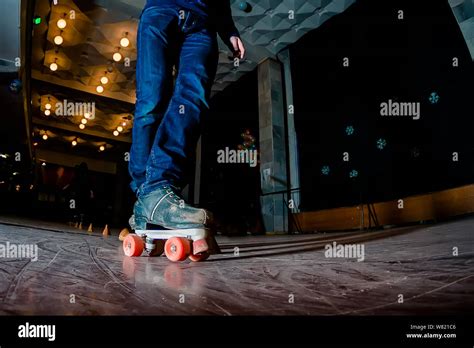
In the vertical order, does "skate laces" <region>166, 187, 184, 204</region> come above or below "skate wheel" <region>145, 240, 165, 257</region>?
above

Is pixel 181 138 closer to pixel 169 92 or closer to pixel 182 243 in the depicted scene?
pixel 169 92

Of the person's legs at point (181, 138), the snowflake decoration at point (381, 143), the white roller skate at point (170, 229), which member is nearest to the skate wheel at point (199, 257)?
the white roller skate at point (170, 229)

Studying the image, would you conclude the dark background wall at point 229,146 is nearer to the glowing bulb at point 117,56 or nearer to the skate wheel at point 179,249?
the glowing bulb at point 117,56

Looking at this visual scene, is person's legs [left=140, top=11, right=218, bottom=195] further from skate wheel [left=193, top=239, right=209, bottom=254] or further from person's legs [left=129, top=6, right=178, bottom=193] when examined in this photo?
skate wheel [left=193, top=239, right=209, bottom=254]

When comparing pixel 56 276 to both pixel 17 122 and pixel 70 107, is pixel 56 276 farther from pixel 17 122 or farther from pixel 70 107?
pixel 70 107

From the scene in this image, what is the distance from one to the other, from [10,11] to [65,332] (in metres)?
5.79

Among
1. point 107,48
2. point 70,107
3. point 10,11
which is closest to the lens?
point 10,11

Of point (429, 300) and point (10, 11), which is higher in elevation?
point (10, 11)

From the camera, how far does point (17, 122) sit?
8.82 meters

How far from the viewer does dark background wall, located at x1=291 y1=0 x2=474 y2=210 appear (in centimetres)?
539

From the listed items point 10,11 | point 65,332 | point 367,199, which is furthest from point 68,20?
point 65,332

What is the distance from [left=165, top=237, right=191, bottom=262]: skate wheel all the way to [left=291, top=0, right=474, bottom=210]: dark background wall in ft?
18.1

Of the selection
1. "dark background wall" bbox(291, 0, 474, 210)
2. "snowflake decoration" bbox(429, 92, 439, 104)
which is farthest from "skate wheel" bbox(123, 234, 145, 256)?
"snowflake decoration" bbox(429, 92, 439, 104)

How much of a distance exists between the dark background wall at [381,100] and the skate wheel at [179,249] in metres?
5.53
